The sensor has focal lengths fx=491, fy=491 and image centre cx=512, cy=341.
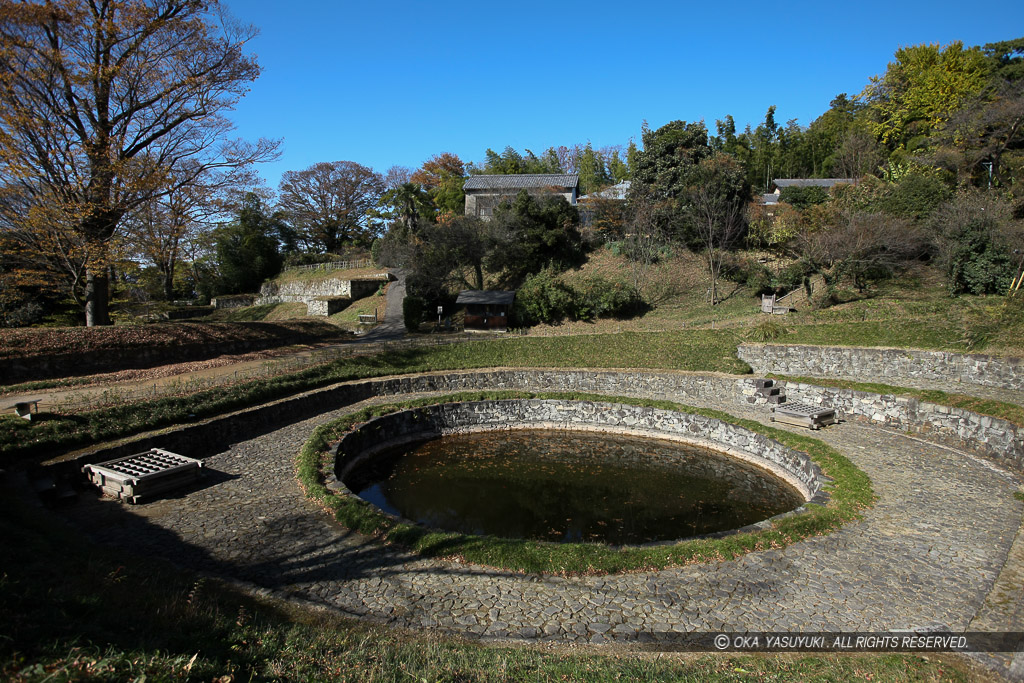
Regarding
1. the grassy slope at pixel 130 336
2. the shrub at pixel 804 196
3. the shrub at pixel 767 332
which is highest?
the shrub at pixel 804 196

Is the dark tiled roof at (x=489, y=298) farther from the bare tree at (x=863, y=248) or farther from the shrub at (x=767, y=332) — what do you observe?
the bare tree at (x=863, y=248)

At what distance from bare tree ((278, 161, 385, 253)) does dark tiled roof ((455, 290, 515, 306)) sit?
90.7 ft

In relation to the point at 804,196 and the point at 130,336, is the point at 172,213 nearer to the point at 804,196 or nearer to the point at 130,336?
the point at 130,336

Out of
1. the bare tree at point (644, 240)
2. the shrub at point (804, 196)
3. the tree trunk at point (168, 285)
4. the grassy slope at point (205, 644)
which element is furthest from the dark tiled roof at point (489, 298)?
the tree trunk at point (168, 285)

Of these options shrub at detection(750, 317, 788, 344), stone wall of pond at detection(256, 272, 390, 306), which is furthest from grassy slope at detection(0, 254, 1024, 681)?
stone wall of pond at detection(256, 272, 390, 306)

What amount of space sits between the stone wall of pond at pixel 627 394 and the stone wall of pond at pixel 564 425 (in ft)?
6.43

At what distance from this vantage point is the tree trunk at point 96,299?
1897 centimetres

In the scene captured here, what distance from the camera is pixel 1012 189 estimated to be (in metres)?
20.9

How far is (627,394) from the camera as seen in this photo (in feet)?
56.7

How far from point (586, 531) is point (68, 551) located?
7800 millimetres

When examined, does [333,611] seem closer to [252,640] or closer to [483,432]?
[252,640]

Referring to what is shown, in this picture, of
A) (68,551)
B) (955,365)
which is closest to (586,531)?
(68,551)

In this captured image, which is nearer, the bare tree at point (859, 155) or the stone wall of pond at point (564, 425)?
the stone wall of pond at point (564, 425)

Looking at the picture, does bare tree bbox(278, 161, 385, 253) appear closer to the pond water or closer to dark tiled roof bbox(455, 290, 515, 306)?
dark tiled roof bbox(455, 290, 515, 306)
